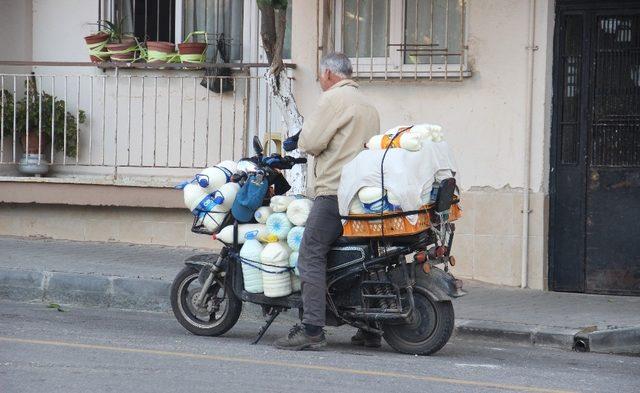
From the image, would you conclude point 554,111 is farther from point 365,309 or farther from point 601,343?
point 365,309

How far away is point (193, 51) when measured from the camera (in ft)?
41.8

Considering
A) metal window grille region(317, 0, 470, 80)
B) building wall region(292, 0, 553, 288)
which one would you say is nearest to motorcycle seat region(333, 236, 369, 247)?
building wall region(292, 0, 553, 288)

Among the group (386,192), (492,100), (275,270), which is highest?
(492,100)

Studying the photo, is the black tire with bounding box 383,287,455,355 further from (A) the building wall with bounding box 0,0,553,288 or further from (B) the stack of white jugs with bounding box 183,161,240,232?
(A) the building wall with bounding box 0,0,553,288

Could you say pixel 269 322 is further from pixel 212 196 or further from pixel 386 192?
pixel 386 192

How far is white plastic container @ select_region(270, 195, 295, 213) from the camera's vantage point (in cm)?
841

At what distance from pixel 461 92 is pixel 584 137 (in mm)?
1233

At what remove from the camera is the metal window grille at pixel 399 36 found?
1151 cm

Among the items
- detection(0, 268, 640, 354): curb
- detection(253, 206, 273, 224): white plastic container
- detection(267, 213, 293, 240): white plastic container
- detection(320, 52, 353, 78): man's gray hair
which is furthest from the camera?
detection(0, 268, 640, 354): curb

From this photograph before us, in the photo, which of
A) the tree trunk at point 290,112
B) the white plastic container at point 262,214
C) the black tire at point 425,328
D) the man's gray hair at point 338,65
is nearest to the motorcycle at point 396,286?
the black tire at point 425,328

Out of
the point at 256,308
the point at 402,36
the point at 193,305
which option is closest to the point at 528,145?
the point at 402,36

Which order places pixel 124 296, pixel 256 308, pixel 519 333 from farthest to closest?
pixel 124 296 → pixel 256 308 → pixel 519 333

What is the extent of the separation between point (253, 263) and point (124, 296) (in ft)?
8.51

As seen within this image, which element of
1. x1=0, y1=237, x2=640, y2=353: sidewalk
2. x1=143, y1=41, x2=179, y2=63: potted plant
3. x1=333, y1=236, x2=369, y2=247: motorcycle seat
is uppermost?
x1=143, y1=41, x2=179, y2=63: potted plant
